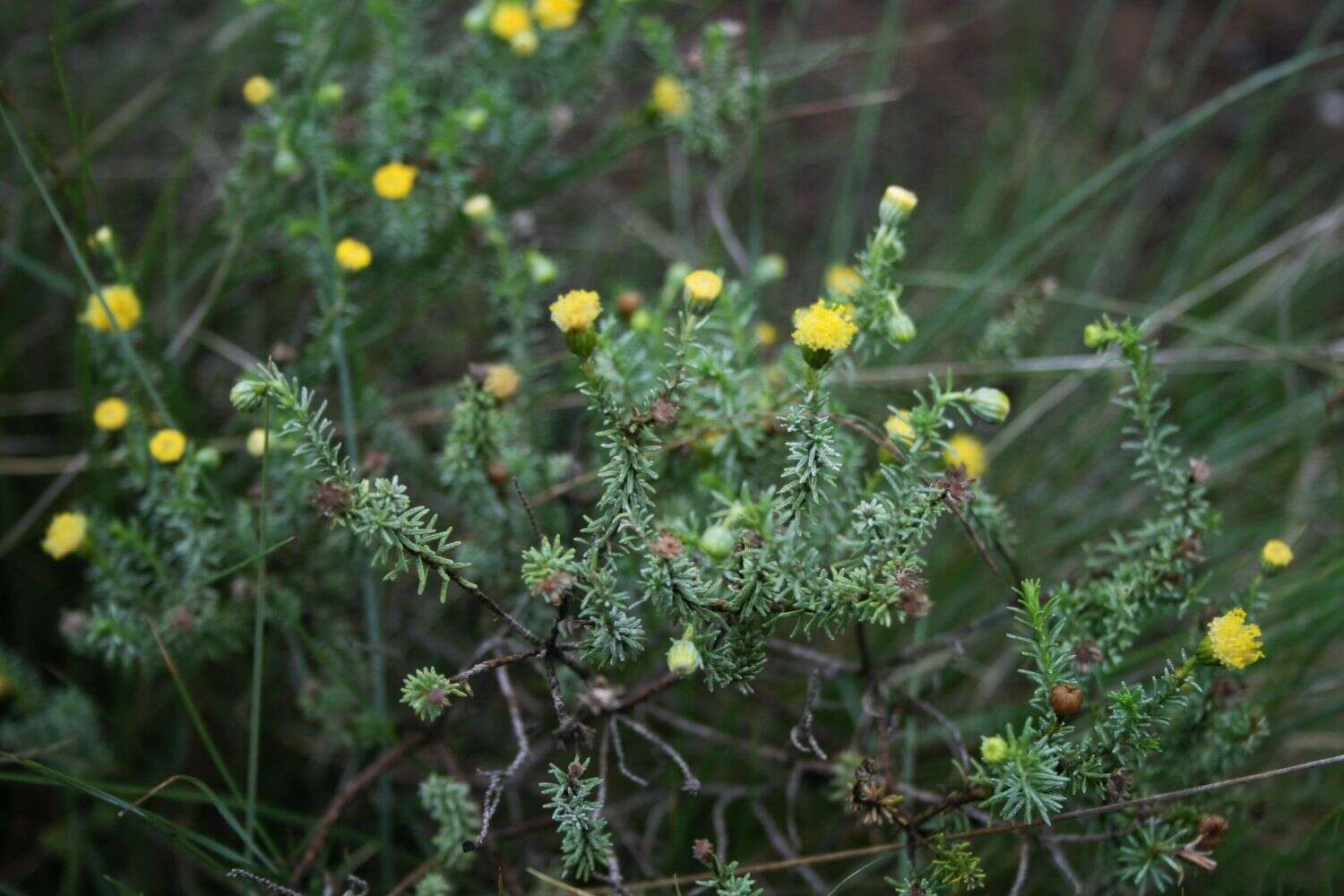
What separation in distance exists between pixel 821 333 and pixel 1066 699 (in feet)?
1.14

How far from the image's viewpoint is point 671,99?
1.48 meters

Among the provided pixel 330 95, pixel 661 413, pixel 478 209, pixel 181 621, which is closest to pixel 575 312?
pixel 661 413

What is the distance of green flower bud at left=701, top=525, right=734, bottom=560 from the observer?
0.85 m

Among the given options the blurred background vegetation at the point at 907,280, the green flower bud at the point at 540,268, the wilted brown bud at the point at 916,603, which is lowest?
the blurred background vegetation at the point at 907,280

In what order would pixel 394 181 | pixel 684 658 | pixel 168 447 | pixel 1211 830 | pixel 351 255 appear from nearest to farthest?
pixel 684 658 < pixel 1211 830 < pixel 168 447 < pixel 351 255 < pixel 394 181

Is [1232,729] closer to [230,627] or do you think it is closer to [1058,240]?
[1058,240]

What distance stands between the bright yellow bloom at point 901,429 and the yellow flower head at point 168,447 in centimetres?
73

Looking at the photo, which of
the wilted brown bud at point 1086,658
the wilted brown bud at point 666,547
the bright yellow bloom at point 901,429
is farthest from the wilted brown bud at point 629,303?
the wilted brown bud at point 1086,658

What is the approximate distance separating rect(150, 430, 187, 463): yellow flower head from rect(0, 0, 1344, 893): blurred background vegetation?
254 mm

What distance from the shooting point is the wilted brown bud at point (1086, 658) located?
0.91 meters

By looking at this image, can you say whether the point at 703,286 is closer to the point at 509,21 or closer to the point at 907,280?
the point at 509,21

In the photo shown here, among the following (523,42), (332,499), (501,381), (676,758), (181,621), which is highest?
(523,42)

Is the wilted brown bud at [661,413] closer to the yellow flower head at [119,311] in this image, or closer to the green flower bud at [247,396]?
the green flower bud at [247,396]

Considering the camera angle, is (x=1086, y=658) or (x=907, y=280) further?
(x=907, y=280)
